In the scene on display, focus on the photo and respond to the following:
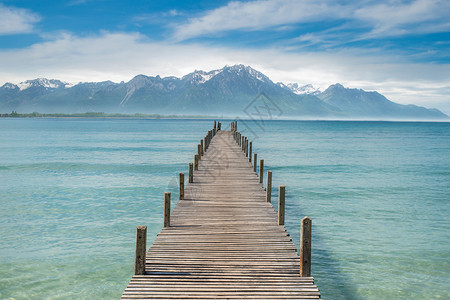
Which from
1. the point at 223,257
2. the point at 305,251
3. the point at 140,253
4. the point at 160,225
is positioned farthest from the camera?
the point at 160,225

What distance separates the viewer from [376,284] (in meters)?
9.45

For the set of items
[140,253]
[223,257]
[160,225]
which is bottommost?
[160,225]

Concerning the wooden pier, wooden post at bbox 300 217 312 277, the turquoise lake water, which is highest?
wooden post at bbox 300 217 312 277

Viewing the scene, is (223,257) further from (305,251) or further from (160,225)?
(160,225)

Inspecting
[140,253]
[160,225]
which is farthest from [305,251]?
[160,225]

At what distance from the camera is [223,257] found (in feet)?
25.8

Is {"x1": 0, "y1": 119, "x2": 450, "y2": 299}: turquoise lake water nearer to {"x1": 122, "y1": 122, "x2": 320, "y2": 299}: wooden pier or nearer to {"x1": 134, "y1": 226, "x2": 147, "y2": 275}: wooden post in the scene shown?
{"x1": 122, "y1": 122, "x2": 320, "y2": 299}: wooden pier

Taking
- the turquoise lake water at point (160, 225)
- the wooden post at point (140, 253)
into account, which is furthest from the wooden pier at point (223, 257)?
the turquoise lake water at point (160, 225)

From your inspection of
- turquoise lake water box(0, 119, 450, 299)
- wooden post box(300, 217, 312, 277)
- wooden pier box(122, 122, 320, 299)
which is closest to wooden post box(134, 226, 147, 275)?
wooden pier box(122, 122, 320, 299)

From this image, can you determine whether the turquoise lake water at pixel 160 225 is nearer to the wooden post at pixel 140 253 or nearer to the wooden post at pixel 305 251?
the wooden post at pixel 305 251

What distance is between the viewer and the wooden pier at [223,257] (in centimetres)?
651

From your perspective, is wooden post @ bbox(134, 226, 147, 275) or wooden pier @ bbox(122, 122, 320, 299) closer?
wooden pier @ bbox(122, 122, 320, 299)

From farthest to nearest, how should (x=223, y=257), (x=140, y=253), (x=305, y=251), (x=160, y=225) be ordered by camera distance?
1. (x=160, y=225)
2. (x=223, y=257)
3. (x=305, y=251)
4. (x=140, y=253)

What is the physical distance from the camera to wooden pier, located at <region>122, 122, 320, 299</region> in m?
6.51
